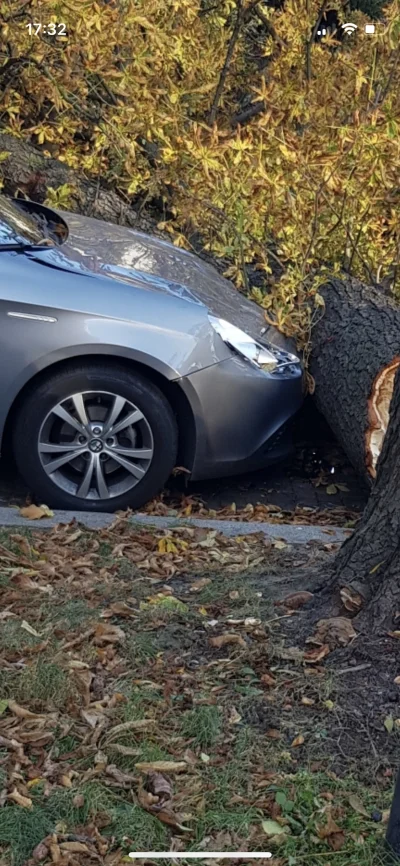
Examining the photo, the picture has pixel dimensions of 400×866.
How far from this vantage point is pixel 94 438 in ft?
16.5

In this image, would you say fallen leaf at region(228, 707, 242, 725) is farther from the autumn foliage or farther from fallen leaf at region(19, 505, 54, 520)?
the autumn foliage

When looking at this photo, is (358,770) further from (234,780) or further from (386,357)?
(386,357)

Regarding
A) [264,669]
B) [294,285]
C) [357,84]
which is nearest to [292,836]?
[264,669]

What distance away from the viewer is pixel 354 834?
95.7 inches

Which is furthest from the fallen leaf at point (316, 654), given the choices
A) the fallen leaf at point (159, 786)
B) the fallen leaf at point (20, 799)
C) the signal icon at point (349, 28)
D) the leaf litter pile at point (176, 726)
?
the signal icon at point (349, 28)

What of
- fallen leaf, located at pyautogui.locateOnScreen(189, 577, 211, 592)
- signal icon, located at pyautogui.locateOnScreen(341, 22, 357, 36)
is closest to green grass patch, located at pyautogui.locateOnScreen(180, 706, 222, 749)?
fallen leaf, located at pyautogui.locateOnScreen(189, 577, 211, 592)

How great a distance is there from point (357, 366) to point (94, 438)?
4.75 ft

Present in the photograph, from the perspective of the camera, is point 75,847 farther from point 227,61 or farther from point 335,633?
point 227,61

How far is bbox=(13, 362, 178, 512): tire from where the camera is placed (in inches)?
197

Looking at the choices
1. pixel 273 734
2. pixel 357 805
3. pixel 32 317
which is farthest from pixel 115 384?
pixel 357 805

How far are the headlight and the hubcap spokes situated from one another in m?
0.64

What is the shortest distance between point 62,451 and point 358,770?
2718 mm

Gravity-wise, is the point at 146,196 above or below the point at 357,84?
below

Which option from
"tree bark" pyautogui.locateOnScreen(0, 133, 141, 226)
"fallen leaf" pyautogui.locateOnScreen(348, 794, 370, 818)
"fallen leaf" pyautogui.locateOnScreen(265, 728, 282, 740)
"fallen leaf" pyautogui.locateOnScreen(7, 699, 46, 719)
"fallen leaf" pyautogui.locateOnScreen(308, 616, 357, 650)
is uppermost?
"tree bark" pyautogui.locateOnScreen(0, 133, 141, 226)
